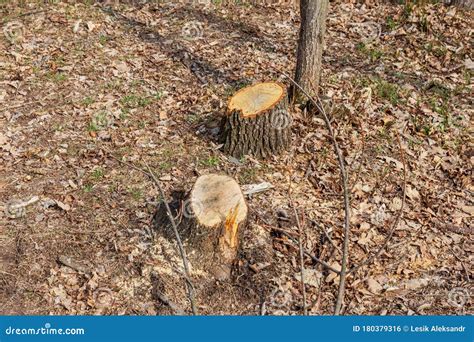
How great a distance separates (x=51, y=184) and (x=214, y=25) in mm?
3898

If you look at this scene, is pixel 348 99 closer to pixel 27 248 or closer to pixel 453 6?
pixel 453 6

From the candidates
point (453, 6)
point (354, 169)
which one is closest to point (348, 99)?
point (354, 169)

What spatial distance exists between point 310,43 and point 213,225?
9.03 feet

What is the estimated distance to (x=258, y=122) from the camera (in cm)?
621

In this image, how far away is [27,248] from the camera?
546 centimetres
